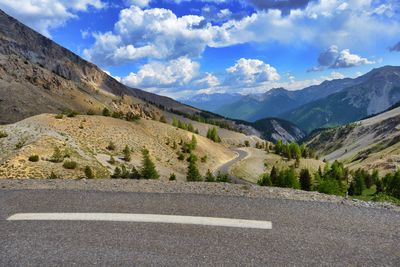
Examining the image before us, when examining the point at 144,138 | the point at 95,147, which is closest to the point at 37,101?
the point at 144,138

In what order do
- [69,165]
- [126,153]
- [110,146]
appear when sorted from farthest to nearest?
[110,146] < [126,153] < [69,165]

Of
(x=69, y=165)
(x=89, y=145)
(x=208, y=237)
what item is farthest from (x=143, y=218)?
(x=89, y=145)

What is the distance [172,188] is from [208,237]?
17.2 feet

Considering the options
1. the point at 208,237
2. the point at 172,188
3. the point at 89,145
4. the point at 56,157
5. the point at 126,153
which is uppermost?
the point at 89,145

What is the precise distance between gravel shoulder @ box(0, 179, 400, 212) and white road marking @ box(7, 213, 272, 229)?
2660 mm

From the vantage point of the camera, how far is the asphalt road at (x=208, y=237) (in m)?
7.37

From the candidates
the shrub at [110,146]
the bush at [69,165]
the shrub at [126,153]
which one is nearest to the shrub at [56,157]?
the bush at [69,165]

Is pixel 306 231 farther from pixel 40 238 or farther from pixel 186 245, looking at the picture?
pixel 40 238

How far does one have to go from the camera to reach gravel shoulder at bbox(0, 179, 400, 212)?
12430 mm

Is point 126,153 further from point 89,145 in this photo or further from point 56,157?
point 56,157

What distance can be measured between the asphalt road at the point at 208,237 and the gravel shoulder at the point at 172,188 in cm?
153

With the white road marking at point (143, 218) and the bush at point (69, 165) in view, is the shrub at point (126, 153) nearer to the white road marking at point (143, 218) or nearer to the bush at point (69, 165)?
the bush at point (69, 165)

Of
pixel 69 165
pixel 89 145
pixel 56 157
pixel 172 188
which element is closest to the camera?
pixel 172 188

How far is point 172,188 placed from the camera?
531 inches
